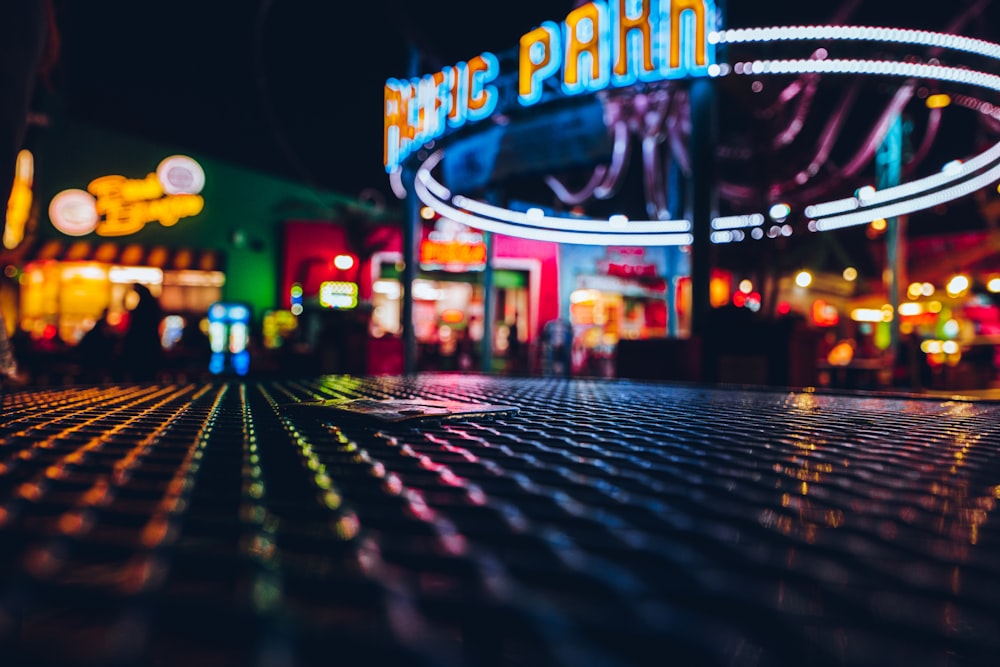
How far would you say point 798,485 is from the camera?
44 cm

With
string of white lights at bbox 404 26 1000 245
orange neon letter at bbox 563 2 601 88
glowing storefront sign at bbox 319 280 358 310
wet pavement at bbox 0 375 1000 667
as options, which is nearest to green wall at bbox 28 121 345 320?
glowing storefront sign at bbox 319 280 358 310

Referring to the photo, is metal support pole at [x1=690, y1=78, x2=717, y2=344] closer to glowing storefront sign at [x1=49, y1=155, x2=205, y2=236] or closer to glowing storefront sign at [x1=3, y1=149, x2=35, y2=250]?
glowing storefront sign at [x1=49, y1=155, x2=205, y2=236]

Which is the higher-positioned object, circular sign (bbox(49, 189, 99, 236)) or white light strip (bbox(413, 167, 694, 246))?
circular sign (bbox(49, 189, 99, 236))

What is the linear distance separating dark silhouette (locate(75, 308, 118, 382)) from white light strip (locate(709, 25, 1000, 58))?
6.75 metres

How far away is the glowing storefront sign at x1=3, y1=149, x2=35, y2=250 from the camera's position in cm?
1081

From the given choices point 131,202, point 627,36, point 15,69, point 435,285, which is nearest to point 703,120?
point 627,36

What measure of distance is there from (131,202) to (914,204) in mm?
14010

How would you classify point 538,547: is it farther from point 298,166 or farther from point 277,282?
point 298,166

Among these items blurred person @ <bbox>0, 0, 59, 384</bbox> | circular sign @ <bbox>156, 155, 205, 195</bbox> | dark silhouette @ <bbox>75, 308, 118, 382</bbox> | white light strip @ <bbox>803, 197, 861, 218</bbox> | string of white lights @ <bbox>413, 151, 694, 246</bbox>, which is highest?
circular sign @ <bbox>156, 155, 205, 195</bbox>

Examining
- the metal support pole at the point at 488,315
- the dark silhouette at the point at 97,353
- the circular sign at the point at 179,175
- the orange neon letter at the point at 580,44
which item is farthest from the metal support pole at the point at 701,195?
the circular sign at the point at 179,175

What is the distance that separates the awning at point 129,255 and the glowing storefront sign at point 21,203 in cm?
35

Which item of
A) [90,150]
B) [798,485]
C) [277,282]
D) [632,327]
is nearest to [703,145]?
[798,485]

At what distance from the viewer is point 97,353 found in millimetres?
6461

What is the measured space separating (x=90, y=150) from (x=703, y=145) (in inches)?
482
